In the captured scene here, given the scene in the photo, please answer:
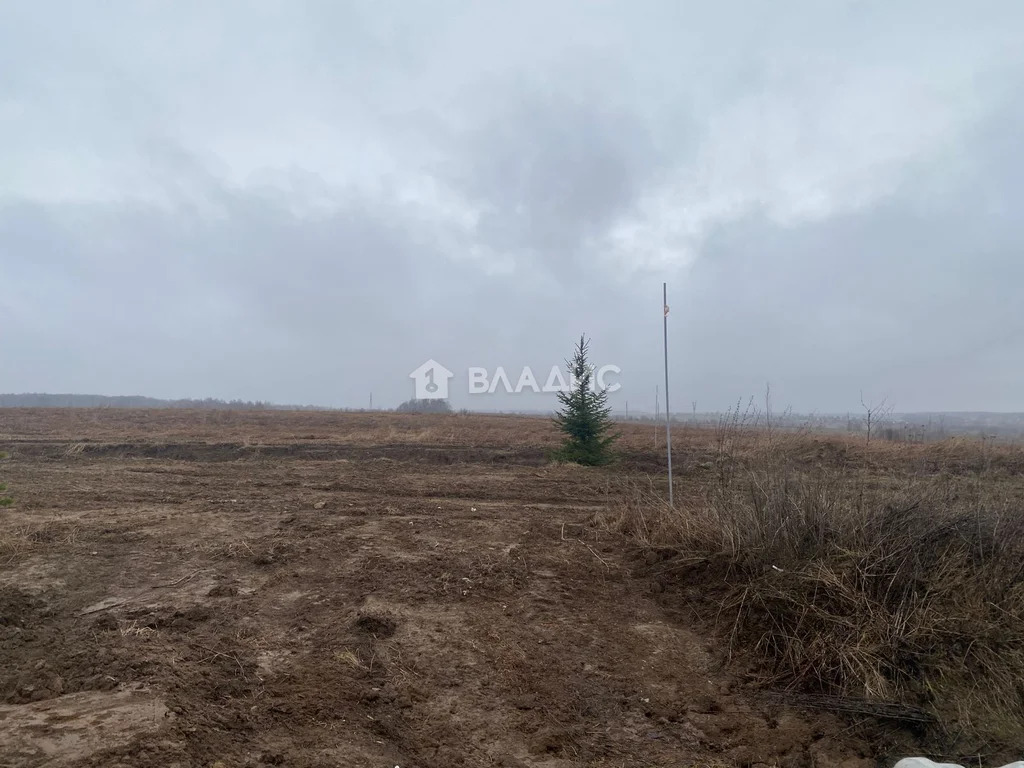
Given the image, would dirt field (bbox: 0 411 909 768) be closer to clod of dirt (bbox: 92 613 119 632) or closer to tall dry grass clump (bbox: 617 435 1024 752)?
clod of dirt (bbox: 92 613 119 632)

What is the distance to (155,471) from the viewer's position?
478 inches

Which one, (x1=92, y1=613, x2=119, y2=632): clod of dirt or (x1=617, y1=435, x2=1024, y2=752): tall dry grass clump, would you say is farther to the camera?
(x1=92, y1=613, x2=119, y2=632): clod of dirt

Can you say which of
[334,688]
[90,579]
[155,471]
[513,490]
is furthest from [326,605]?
[155,471]

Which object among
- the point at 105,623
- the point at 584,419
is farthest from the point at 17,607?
the point at 584,419

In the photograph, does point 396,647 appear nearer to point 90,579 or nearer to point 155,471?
point 90,579

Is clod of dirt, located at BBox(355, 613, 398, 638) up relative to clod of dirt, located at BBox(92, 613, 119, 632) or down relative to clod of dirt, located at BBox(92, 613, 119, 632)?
down

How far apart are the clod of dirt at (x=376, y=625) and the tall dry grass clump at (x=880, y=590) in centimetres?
246

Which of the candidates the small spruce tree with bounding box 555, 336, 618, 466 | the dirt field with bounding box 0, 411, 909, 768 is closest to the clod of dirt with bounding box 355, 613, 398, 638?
the dirt field with bounding box 0, 411, 909, 768

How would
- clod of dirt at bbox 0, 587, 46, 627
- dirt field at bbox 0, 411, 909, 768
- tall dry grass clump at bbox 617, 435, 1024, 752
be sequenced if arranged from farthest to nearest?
1. clod of dirt at bbox 0, 587, 46, 627
2. tall dry grass clump at bbox 617, 435, 1024, 752
3. dirt field at bbox 0, 411, 909, 768

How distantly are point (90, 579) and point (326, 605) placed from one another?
2.26 meters

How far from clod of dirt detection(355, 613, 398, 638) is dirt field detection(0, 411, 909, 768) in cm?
2

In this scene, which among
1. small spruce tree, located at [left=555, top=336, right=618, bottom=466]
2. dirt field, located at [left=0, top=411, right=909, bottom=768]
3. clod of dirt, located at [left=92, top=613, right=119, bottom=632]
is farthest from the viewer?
small spruce tree, located at [left=555, top=336, right=618, bottom=466]

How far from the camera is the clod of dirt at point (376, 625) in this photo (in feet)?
14.5

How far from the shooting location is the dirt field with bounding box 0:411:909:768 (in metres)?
3.19
